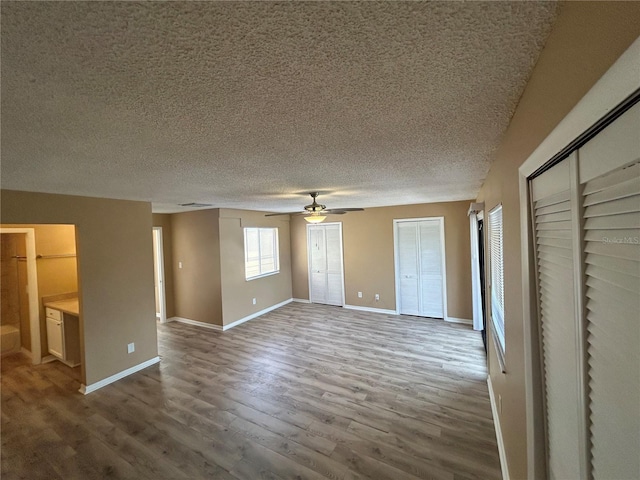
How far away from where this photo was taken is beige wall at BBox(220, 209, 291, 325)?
5.11m

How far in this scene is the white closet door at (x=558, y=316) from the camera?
750 millimetres

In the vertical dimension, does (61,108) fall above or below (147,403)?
above

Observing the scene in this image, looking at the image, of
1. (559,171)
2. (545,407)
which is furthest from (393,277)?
(559,171)

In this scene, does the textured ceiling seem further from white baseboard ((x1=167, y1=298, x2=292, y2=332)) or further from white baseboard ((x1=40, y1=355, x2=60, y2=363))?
white baseboard ((x1=167, y1=298, x2=292, y2=332))

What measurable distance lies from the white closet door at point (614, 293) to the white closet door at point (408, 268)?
4.96 metres

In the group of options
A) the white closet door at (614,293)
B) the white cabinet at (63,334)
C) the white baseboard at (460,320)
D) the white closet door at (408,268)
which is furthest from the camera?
the white closet door at (408,268)

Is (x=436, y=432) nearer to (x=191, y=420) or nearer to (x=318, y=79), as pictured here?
(x=191, y=420)

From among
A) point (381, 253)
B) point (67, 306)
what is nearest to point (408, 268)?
point (381, 253)

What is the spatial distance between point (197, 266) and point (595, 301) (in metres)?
5.67

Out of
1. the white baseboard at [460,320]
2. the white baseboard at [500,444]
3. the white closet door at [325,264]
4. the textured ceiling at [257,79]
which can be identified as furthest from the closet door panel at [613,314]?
the white closet door at [325,264]

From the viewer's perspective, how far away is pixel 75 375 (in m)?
3.57

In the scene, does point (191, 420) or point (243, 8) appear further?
point (191, 420)

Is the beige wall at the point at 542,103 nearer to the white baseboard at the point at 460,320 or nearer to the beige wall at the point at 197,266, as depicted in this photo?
the white baseboard at the point at 460,320

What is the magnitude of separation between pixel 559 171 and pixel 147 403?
3892 millimetres
